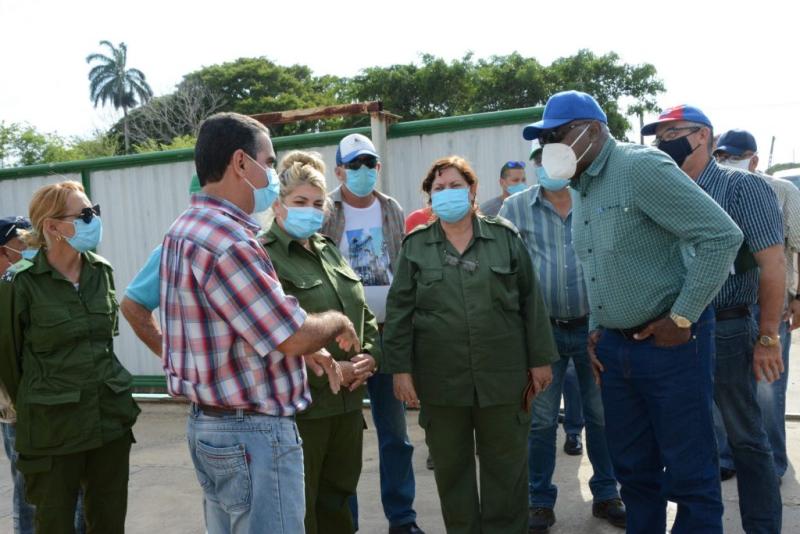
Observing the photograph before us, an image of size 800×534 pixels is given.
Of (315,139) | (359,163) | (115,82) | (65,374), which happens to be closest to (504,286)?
(359,163)

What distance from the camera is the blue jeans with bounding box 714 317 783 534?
10.5 feet

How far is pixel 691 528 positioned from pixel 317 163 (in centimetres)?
223

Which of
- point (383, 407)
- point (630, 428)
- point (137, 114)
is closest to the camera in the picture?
point (630, 428)

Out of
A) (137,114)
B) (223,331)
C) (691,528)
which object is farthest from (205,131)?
(137,114)

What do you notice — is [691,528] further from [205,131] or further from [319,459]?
[205,131]

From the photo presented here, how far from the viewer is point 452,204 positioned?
3.55 m

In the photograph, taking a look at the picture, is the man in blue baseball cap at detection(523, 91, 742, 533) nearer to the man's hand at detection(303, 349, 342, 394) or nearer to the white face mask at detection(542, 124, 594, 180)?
the white face mask at detection(542, 124, 594, 180)

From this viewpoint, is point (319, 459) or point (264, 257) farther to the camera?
point (319, 459)

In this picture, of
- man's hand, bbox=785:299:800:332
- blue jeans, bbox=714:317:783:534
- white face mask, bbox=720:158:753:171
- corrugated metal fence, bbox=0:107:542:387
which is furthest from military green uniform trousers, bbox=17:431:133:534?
white face mask, bbox=720:158:753:171

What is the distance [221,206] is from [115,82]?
235 feet

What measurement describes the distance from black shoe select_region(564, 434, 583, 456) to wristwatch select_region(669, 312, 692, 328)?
8.46 feet

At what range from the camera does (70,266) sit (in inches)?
139

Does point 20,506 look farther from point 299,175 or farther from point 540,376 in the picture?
point 540,376

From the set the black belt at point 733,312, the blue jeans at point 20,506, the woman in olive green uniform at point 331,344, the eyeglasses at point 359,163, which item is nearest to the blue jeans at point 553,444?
the black belt at point 733,312
